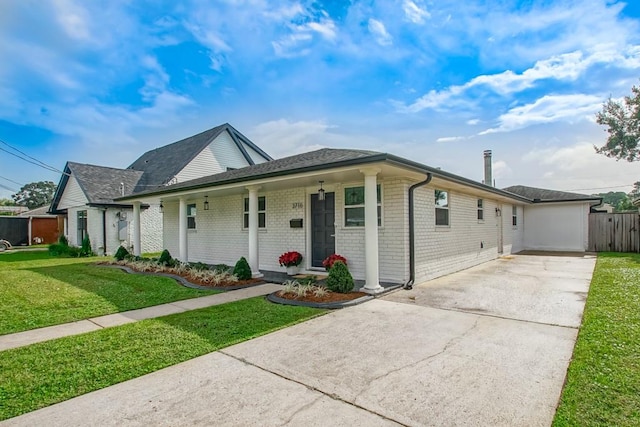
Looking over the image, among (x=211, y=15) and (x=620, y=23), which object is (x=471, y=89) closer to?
(x=620, y=23)

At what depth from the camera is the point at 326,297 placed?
6.16 metres

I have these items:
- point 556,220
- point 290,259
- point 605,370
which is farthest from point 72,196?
point 556,220

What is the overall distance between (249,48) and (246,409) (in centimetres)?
1042

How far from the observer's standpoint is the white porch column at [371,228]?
6449 mm

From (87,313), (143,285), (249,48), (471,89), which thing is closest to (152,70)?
(249,48)

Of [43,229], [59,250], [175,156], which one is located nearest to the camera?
[59,250]

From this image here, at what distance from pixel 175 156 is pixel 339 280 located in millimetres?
17557

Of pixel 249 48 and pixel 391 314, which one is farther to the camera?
pixel 249 48

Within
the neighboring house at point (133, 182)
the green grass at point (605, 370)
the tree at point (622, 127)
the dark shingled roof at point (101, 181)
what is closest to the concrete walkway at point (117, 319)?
the green grass at point (605, 370)

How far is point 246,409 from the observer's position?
2564 mm

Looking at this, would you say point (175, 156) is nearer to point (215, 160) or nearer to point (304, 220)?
point (215, 160)

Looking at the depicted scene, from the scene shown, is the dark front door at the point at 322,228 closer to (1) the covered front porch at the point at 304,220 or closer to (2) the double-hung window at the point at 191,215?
(1) the covered front porch at the point at 304,220

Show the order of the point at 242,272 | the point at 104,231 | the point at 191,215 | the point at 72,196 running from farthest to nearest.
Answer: the point at 72,196, the point at 104,231, the point at 191,215, the point at 242,272

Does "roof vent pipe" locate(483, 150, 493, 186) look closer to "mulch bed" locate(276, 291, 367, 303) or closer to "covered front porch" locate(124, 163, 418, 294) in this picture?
"covered front porch" locate(124, 163, 418, 294)
